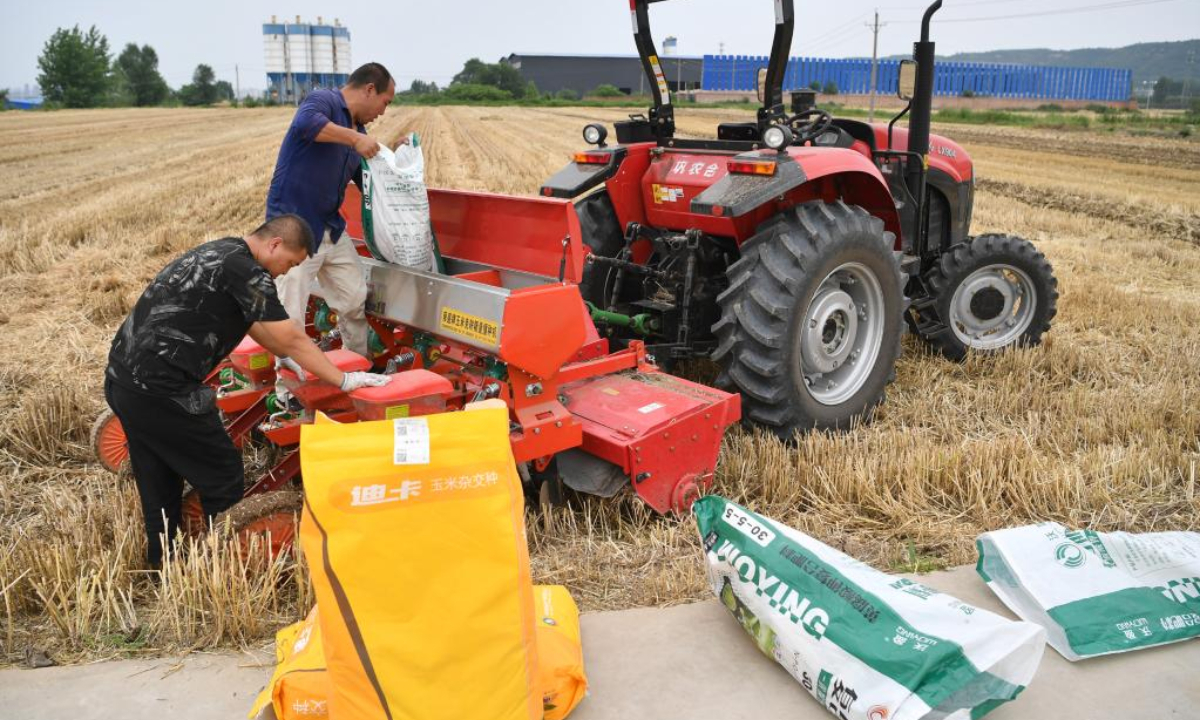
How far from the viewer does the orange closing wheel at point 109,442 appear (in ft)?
12.1

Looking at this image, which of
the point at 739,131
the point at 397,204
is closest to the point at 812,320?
the point at 739,131

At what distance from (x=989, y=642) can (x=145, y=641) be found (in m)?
2.28

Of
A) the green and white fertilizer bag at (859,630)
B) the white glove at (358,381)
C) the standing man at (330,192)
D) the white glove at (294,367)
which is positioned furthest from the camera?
the standing man at (330,192)

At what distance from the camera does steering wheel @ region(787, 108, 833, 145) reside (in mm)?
4316

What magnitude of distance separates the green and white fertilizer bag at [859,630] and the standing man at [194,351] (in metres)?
1.38

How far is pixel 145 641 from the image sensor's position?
262 cm

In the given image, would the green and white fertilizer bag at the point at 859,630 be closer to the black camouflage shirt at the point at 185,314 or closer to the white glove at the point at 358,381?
the white glove at the point at 358,381

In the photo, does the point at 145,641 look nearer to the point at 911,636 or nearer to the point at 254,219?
the point at 911,636

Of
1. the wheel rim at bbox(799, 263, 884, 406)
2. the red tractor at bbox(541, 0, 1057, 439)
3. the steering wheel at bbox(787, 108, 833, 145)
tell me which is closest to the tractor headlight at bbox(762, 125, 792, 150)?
the red tractor at bbox(541, 0, 1057, 439)

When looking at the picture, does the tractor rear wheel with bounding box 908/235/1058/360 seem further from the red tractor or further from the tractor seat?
the tractor seat

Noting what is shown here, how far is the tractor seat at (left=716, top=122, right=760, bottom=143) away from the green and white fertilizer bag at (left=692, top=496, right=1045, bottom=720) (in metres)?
2.68

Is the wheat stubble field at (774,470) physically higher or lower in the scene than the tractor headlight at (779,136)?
lower

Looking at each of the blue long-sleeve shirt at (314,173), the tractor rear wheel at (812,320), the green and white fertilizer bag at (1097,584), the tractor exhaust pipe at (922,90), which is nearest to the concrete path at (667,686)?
the green and white fertilizer bag at (1097,584)

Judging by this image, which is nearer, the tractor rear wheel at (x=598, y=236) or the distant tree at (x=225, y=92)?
the tractor rear wheel at (x=598, y=236)
